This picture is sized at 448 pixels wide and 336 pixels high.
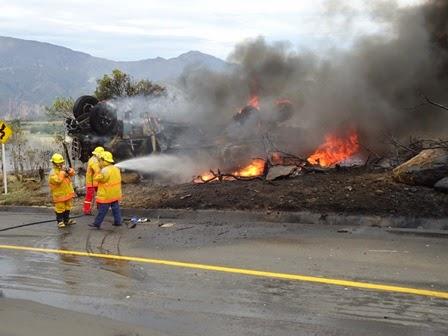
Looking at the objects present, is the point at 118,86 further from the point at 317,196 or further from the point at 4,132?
the point at 317,196

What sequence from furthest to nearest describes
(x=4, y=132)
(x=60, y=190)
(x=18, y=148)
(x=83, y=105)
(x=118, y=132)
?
1. (x=18, y=148)
2. (x=4, y=132)
3. (x=83, y=105)
4. (x=118, y=132)
5. (x=60, y=190)

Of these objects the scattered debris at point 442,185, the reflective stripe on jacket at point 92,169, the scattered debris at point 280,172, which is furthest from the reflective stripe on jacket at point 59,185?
the scattered debris at point 442,185

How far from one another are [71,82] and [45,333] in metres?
187

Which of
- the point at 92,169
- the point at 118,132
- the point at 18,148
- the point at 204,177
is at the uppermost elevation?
the point at 118,132

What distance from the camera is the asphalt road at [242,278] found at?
4379 mm

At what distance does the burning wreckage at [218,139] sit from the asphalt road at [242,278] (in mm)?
4120

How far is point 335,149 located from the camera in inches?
530

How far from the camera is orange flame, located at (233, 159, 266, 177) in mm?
12578

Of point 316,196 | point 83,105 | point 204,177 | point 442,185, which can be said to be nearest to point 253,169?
point 204,177

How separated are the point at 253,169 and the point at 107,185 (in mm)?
4274

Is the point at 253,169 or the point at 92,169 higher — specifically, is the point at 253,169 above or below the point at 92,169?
below

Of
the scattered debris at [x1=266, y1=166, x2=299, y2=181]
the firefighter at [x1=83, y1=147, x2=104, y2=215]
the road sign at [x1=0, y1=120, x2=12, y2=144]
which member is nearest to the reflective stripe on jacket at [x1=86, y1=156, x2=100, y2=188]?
the firefighter at [x1=83, y1=147, x2=104, y2=215]

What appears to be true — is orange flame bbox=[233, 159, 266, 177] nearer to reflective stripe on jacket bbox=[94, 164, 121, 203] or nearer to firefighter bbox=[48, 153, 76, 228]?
reflective stripe on jacket bbox=[94, 164, 121, 203]

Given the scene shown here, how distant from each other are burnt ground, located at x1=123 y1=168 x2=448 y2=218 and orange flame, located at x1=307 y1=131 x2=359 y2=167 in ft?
6.72
